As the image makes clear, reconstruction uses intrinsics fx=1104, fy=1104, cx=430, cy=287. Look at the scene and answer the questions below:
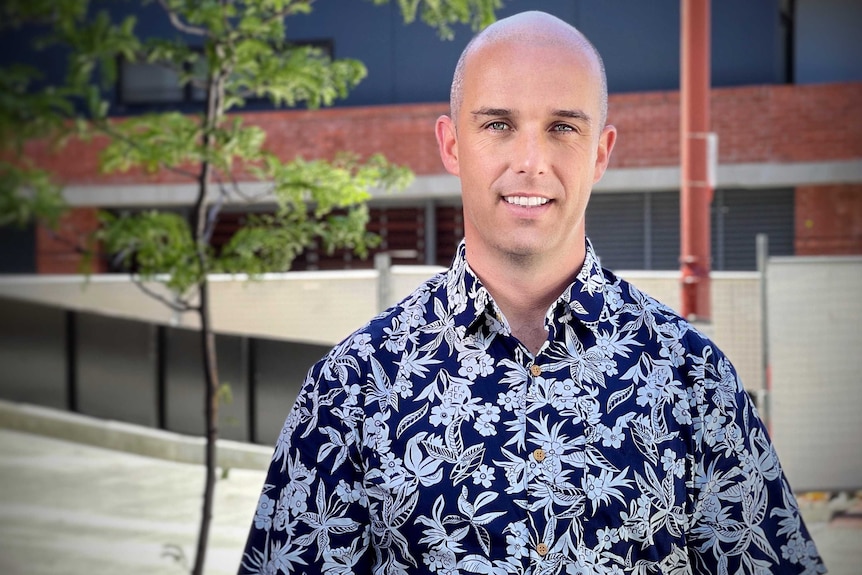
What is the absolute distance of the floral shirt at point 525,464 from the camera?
177 centimetres

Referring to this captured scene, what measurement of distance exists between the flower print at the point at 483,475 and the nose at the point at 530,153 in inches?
19.5

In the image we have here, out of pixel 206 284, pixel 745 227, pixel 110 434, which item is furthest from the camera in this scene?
pixel 745 227

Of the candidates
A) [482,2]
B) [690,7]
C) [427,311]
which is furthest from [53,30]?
[690,7]

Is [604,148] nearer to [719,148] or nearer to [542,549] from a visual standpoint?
[542,549]

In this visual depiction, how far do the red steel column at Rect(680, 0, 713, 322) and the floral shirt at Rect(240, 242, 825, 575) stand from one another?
4.19 m

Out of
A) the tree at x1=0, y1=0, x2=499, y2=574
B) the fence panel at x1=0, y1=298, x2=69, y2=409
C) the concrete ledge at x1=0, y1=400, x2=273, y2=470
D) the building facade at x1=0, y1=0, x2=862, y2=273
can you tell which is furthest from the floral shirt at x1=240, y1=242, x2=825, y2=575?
the building facade at x1=0, y1=0, x2=862, y2=273

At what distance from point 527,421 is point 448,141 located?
545 mm

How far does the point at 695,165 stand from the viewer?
5973 millimetres

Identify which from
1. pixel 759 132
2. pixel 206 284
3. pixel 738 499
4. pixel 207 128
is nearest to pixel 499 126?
pixel 738 499

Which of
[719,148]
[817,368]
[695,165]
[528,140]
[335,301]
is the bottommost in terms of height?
[817,368]

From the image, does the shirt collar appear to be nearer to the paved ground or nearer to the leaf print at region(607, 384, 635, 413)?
the leaf print at region(607, 384, 635, 413)

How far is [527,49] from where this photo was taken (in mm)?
1860

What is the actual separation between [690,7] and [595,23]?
2.43 ft

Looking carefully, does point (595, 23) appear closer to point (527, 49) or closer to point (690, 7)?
point (690, 7)
